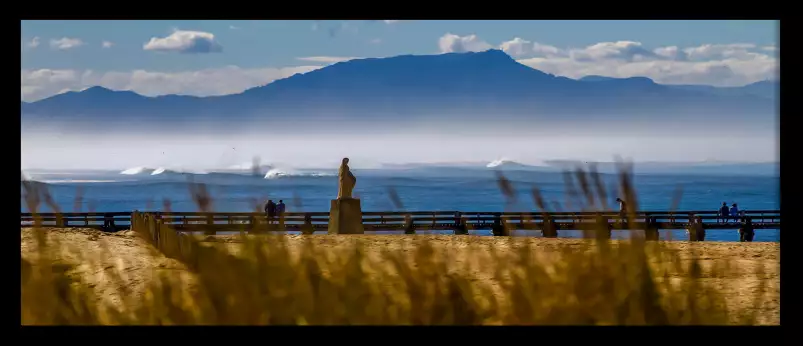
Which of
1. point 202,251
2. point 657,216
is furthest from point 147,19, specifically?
point 657,216

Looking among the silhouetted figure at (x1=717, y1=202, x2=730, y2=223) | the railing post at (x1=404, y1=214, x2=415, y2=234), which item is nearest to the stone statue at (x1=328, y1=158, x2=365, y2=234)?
the railing post at (x1=404, y1=214, x2=415, y2=234)

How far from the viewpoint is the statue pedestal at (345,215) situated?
19.0 metres

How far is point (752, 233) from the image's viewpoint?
25.9 meters

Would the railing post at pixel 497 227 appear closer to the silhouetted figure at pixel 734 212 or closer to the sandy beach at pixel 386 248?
the sandy beach at pixel 386 248

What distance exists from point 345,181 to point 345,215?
79cm

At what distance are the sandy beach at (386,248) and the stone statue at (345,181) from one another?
2320 millimetres

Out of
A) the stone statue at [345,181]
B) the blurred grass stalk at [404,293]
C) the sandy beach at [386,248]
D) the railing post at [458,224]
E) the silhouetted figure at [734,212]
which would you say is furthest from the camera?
the silhouetted figure at [734,212]

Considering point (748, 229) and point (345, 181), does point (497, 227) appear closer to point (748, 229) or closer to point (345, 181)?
point (345, 181)

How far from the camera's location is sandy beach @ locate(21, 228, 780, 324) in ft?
27.1

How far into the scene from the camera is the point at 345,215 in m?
19.1
